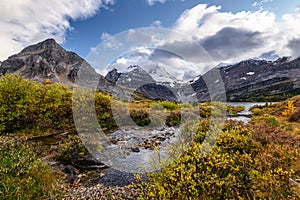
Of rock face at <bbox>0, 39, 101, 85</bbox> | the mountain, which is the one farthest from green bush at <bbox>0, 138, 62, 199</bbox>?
rock face at <bbox>0, 39, 101, 85</bbox>

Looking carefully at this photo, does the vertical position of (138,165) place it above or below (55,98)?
below

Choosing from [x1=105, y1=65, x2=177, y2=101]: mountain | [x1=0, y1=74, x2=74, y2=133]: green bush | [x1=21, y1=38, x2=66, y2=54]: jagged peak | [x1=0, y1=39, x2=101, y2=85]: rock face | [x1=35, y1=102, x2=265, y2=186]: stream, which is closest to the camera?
[x1=35, y1=102, x2=265, y2=186]: stream

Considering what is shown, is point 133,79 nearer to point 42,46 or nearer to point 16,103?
point 16,103

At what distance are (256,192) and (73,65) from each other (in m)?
154

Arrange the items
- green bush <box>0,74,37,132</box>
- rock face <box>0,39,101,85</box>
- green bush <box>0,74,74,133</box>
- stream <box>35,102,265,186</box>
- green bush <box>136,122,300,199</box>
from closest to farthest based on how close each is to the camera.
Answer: green bush <box>136,122,300,199</box> < stream <box>35,102,265,186</box> < green bush <box>0,74,37,132</box> < green bush <box>0,74,74,133</box> < rock face <box>0,39,101,85</box>

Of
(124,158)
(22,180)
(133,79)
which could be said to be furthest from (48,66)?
(22,180)

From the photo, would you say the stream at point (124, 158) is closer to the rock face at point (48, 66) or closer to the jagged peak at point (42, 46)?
the rock face at point (48, 66)

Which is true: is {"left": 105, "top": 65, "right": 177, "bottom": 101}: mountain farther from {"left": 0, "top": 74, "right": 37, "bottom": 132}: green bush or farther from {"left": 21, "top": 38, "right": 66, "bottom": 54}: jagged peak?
{"left": 21, "top": 38, "right": 66, "bottom": 54}: jagged peak

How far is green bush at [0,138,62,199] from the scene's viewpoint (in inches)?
238

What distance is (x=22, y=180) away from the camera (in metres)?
6.30

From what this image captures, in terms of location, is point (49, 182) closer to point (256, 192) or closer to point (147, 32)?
point (256, 192)

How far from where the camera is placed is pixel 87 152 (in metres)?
14.5

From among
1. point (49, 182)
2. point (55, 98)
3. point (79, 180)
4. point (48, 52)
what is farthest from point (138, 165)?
point (48, 52)

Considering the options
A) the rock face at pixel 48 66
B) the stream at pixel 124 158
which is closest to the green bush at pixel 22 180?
the stream at pixel 124 158
